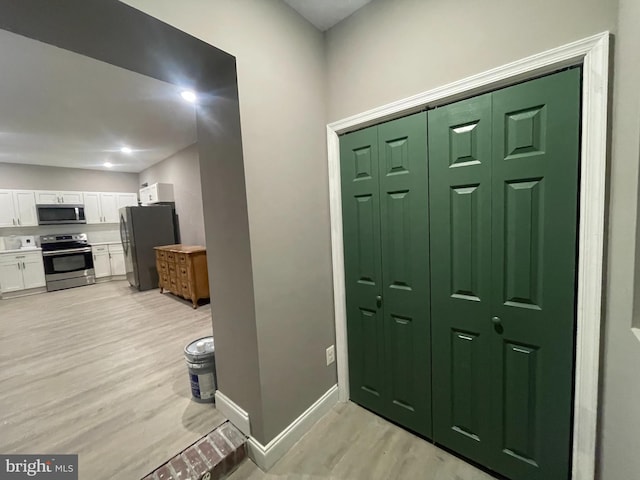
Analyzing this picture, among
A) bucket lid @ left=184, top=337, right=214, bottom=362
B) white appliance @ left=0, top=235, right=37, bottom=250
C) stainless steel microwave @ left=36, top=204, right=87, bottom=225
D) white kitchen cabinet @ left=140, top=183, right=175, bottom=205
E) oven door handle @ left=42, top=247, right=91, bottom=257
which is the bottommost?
bucket lid @ left=184, top=337, right=214, bottom=362

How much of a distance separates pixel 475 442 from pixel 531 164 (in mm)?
1382

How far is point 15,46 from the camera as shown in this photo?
1845 mm

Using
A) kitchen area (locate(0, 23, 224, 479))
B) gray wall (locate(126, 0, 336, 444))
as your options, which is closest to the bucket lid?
gray wall (locate(126, 0, 336, 444))

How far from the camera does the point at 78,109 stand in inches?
114

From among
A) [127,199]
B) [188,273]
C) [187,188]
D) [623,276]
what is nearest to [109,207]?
[127,199]

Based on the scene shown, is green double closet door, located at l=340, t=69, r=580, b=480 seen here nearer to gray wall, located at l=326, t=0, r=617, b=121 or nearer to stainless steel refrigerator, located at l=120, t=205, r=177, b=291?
gray wall, located at l=326, t=0, r=617, b=121

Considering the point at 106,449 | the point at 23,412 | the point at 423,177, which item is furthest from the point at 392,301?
the point at 23,412

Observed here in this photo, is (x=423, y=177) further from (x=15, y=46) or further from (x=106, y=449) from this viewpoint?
(x=15, y=46)

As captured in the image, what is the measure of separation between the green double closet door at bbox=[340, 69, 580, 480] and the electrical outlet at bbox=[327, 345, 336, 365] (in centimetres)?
28

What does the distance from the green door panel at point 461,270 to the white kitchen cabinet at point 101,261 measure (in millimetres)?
7053

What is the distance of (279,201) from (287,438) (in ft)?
4.46

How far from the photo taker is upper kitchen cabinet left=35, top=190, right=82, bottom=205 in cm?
514

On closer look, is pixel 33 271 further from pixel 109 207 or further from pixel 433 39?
pixel 433 39

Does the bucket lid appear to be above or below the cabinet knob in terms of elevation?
below
